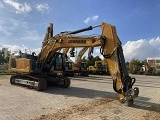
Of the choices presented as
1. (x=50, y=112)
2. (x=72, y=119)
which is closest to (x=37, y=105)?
(x=50, y=112)

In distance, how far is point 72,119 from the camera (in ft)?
26.1

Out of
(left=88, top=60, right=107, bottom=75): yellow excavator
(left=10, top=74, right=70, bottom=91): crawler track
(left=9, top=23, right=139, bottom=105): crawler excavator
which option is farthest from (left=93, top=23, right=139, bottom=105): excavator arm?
(left=88, top=60, right=107, bottom=75): yellow excavator

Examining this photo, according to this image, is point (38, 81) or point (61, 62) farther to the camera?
point (61, 62)

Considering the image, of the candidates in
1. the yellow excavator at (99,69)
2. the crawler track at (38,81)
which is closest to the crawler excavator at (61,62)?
the crawler track at (38,81)

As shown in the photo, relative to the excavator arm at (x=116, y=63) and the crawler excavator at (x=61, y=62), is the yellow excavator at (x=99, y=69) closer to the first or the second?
the crawler excavator at (x=61, y=62)

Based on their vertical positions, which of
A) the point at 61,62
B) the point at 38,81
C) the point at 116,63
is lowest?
the point at 38,81

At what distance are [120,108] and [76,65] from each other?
76.2ft

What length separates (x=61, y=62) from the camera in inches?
696

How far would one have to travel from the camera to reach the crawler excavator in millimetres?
10305

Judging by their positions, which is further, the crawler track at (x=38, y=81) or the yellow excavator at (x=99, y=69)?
the yellow excavator at (x=99, y=69)

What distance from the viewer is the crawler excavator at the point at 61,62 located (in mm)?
10305

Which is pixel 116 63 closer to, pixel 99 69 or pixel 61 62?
pixel 61 62

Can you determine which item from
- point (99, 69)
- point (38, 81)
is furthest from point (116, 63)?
point (99, 69)

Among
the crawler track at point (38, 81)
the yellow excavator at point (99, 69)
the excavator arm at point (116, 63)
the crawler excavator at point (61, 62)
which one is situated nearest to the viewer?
the excavator arm at point (116, 63)
